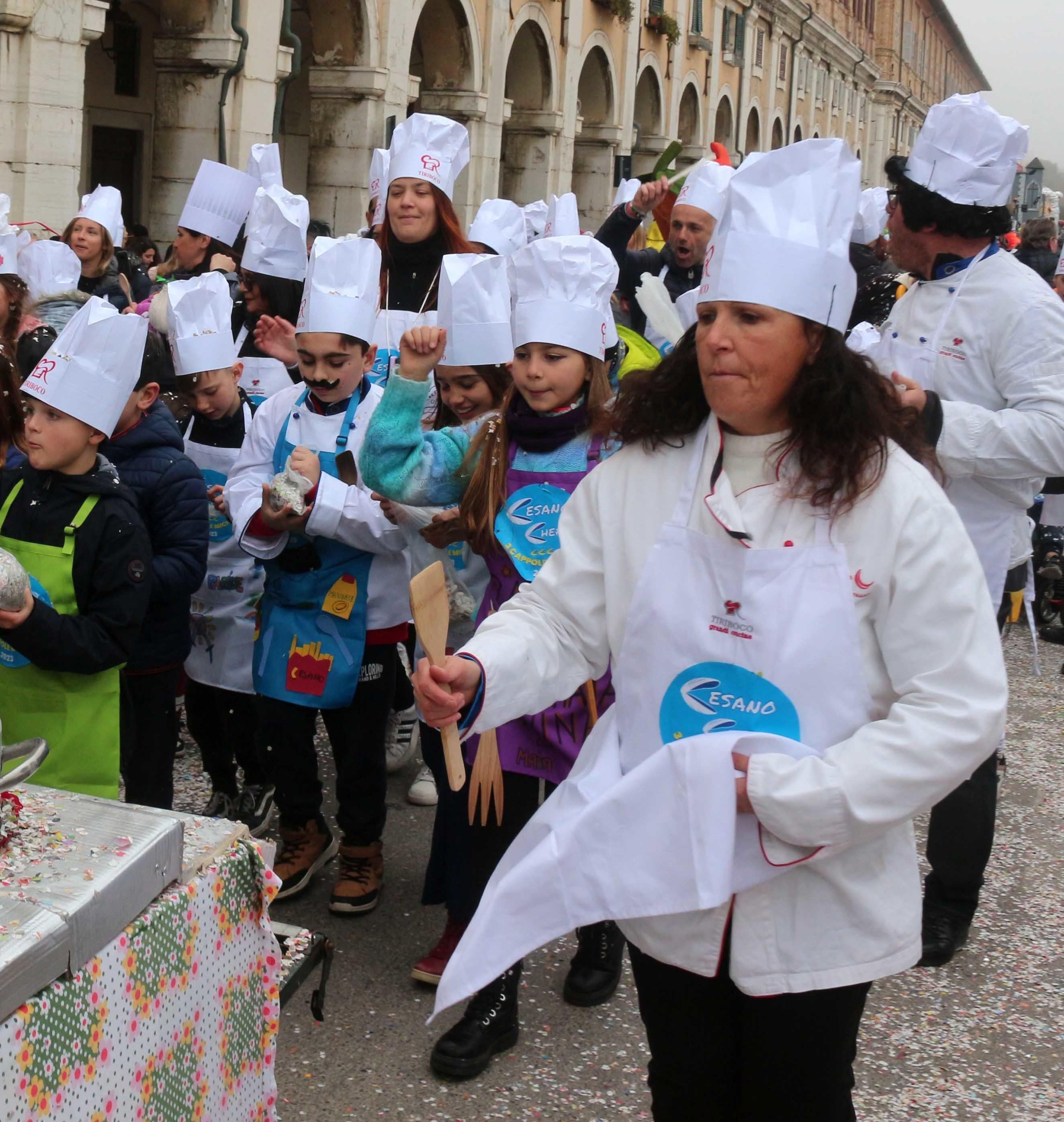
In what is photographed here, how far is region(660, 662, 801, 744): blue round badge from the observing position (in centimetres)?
196

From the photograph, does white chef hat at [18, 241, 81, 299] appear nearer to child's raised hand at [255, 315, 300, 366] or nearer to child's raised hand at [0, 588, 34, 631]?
child's raised hand at [255, 315, 300, 366]

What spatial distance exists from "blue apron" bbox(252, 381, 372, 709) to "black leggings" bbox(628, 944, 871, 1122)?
5.64 feet

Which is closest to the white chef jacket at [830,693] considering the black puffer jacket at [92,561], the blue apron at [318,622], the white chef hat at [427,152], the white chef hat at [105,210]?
the black puffer jacket at [92,561]

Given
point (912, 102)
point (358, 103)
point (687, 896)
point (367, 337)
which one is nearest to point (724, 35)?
point (358, 103)

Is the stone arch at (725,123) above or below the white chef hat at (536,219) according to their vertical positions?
above

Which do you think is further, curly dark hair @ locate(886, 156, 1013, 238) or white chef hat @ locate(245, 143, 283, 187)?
white chef hat @ locate(245, 143, 283, 187)

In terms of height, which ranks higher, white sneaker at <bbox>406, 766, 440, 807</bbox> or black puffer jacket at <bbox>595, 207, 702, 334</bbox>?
black puffer jacket at <bbox>595, 207, 702, 334</bbox>

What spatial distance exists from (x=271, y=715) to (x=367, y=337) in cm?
103

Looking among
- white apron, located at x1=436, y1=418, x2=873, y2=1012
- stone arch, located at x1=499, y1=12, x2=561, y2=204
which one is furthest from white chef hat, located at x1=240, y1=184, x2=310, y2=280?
stone arch, located at x1=499, y1=12, x2=561, y2=204

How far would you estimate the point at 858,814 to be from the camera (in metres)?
1.86

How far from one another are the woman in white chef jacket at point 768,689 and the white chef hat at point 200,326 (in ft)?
7.67

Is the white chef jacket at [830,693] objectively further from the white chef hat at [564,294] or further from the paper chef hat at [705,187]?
the paper chef hat at [705,187]

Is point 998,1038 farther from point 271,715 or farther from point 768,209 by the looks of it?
point 768,209

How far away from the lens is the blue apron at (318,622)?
3779 millimetres
